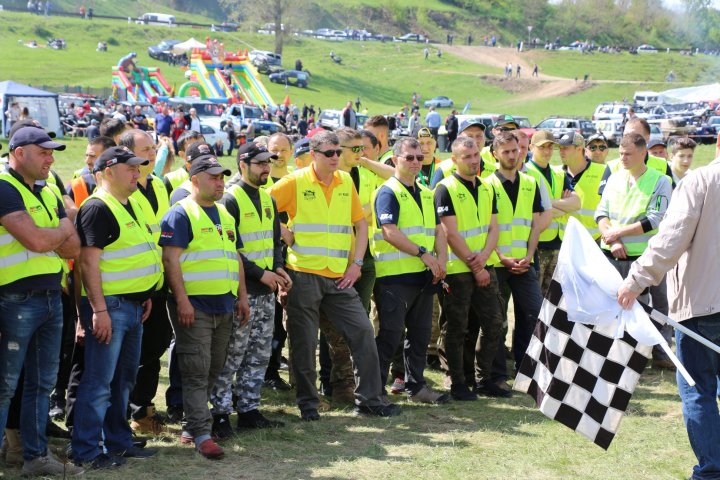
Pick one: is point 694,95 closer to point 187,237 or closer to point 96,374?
point 187,237

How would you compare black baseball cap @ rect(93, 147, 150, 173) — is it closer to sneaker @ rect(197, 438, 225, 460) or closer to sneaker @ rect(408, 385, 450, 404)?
sneaker @ rect(197, 438, 225, 460)

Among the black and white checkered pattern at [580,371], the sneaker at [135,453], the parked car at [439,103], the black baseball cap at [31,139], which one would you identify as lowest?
the parked car at [439,103]

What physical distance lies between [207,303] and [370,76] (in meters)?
73.0

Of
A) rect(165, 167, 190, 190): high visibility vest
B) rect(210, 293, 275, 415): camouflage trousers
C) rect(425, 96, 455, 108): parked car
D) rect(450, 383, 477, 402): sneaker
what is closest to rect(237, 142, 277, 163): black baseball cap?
rect(210, 293, 275, 415): camouflage trousers

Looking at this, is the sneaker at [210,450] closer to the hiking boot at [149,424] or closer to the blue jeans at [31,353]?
the hiking boot at [149,424]

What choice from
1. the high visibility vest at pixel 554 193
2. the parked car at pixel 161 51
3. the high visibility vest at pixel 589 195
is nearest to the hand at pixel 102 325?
the high visibility vest at pixel 554 193

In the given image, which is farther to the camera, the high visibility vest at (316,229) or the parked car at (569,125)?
the parked car at (569,125)

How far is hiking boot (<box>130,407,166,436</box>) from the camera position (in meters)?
6.50

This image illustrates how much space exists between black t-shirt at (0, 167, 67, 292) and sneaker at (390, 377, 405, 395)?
3432 mm

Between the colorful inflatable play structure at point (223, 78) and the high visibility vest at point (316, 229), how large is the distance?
47.2m

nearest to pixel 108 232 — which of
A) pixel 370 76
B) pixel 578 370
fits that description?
pixel 578 370

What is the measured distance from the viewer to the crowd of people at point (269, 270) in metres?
5.46

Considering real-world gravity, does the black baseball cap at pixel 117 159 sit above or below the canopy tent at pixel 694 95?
above

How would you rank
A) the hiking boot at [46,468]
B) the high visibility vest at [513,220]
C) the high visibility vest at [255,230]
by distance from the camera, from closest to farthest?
the hiking boot at [46,468], the high visibility vest at [255,230], the high visibility vest at [513,220]
